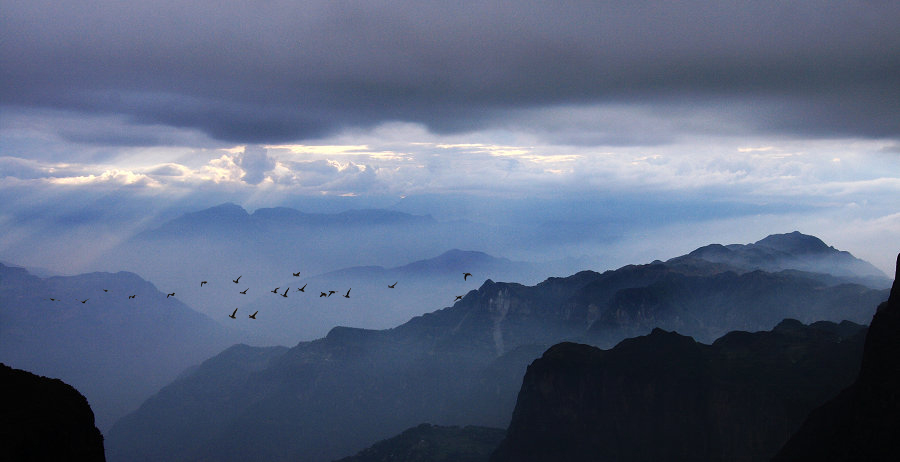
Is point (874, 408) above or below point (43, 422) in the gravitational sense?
below

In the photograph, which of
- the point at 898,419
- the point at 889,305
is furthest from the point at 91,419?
the point at 889,305

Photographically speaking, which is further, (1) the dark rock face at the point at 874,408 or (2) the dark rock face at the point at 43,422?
(1) the dark rock face at the point at 874,408

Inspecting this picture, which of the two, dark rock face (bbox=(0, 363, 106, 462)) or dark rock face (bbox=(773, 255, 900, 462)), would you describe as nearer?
dark rock face (bbox=(0, 363, 106, 462))

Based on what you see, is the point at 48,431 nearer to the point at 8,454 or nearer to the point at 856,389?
the point at 8,454
